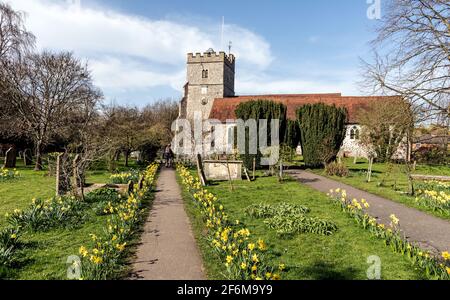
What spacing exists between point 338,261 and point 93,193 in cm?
777

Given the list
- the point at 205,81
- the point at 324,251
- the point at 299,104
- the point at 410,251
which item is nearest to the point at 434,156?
the point at 299,104

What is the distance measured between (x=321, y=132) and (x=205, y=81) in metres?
31.1

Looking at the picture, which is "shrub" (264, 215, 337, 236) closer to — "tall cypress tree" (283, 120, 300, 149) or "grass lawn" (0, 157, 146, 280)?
"grass lawn" (0, 157, 146, 280)

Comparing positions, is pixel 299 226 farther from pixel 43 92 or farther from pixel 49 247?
pixel 43 92

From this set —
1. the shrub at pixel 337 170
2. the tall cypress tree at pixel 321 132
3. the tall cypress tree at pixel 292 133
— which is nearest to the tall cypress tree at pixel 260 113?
the tall cypress tree at pixel 292 133

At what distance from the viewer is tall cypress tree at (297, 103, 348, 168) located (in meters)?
20.7

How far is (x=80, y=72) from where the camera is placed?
22.8 m

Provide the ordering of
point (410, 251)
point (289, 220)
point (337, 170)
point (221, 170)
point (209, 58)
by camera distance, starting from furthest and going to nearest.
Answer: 1. point (209, 58)
2. point (337, 170)
3. point (221, 170)
4. point (289, 220)
5. point (410, 251)

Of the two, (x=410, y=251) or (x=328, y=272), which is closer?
(x=328, y=272)

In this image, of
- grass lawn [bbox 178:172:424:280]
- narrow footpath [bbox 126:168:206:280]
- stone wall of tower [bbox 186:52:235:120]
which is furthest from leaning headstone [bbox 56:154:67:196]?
stone wall of tower [bbox 186:52:235:120]

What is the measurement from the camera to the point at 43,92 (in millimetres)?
20438

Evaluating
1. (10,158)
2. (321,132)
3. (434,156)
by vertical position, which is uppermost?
(321,132)
